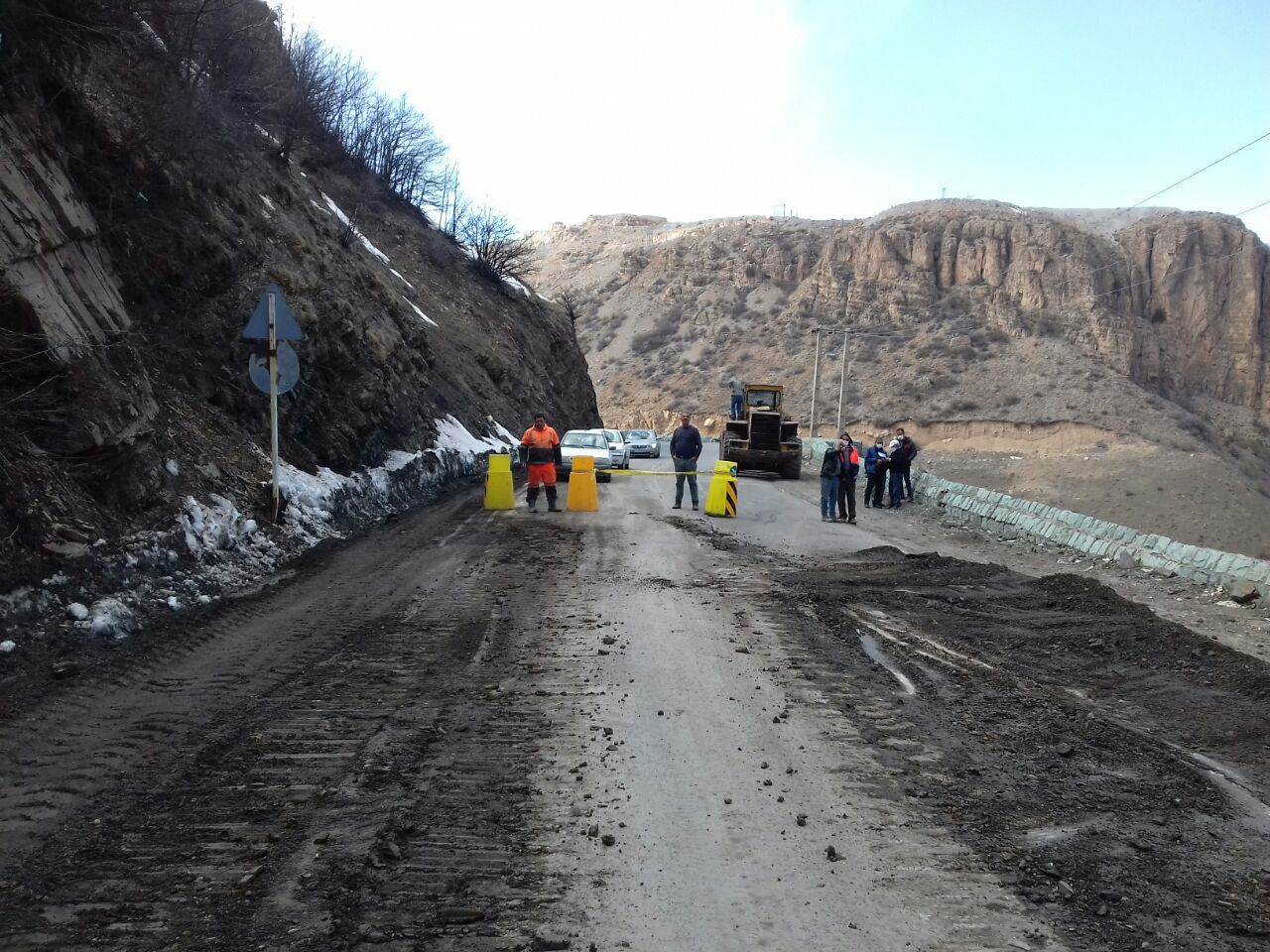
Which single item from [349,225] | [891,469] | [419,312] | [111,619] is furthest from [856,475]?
[111,619]

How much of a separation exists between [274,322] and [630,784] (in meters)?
8.51

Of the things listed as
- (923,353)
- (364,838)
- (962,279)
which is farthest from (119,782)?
(962,279)

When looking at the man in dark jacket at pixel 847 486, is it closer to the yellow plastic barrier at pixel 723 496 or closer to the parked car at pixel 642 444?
the yellow plastic barrier at pixel 723 496

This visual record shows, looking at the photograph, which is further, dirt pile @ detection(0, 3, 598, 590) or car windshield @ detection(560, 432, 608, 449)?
car windshield @ detection(560, 432, 608, 449)

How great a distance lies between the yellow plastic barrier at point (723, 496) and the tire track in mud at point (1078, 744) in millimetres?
7915

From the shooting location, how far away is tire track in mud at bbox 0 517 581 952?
11.6 ft

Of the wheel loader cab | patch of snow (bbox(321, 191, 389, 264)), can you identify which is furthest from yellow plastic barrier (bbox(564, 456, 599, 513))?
the wheel loader cab

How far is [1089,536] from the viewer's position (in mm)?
15547

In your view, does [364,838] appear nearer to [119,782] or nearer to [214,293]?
[119,782]

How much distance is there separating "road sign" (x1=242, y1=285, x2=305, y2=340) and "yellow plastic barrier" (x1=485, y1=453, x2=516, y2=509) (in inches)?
258

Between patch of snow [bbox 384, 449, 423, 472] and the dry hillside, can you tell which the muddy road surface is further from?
the dry hillside

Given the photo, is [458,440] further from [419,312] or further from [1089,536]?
[1089,536]

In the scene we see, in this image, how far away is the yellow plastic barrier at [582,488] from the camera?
1794 cm

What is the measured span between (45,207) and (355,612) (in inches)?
228
